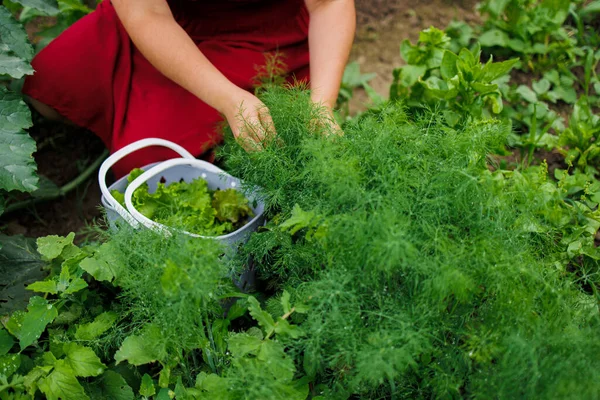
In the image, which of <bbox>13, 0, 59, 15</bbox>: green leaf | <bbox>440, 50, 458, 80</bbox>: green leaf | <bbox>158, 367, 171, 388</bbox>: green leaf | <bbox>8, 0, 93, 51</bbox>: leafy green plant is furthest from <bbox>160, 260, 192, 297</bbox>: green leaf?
<bbox>8, 0, 93, 51</bbox>: leafy green plant

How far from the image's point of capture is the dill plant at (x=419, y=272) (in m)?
1.10

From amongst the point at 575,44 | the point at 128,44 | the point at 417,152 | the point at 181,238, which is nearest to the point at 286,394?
the point at 181,238

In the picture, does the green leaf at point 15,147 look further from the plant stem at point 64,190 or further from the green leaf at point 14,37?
the plant stem at point 64,190

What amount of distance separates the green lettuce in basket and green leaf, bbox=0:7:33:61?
0.50 m

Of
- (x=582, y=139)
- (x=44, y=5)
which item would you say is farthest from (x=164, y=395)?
(x=582, y=139)

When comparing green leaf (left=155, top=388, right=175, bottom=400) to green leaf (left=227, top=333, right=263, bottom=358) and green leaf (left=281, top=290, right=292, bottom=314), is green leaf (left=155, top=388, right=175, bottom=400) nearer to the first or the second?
green leaf (left=227, top=333, right=263, bottom=358)

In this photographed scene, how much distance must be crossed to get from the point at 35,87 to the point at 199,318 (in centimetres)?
127

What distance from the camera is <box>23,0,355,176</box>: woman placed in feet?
6.04

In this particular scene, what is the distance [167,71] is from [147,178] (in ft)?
1.22

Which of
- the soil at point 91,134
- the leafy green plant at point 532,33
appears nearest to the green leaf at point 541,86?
the leafy green plant at point 532,33

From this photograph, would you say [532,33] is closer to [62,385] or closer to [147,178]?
[147,178]

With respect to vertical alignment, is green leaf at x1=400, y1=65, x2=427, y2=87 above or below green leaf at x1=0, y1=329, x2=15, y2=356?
above

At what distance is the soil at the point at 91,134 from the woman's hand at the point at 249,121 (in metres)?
0.59

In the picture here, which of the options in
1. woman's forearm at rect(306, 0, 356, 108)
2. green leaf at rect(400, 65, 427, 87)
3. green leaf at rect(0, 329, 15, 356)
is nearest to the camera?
green leaf at rect(0, 329, 15, 356)
